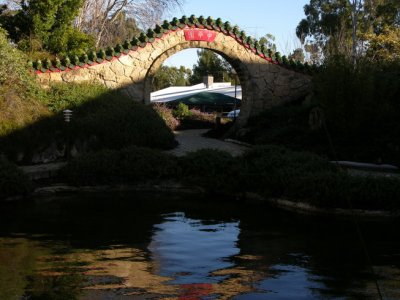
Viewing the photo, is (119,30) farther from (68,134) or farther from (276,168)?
(276,168)

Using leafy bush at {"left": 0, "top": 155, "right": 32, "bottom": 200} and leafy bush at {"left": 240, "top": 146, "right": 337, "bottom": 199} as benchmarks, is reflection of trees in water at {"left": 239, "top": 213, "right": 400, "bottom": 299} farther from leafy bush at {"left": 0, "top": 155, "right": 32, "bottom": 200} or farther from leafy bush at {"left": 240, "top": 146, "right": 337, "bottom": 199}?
leafy bush at {"left": 0, "top": 155, "right": 32, "bottom": 200}

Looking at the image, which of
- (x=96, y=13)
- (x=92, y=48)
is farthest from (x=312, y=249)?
(x=96, y=13)

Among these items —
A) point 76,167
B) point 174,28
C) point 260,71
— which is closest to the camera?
point 76,167

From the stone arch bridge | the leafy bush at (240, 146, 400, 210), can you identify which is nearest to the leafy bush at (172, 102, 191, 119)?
the stone arch bridge

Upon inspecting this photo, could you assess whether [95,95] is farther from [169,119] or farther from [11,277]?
[11,277]

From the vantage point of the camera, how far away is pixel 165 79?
2571 inches

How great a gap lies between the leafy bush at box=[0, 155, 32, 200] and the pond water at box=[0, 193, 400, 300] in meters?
0.49

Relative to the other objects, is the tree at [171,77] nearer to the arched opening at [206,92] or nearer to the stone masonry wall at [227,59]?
the arched opening at [206,92]

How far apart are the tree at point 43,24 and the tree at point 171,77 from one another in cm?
4467

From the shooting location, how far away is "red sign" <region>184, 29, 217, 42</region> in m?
19.3

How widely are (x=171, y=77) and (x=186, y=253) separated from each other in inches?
2424

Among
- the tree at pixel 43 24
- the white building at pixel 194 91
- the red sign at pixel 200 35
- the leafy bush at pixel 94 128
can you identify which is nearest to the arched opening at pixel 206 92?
the white building at pixel 194 91

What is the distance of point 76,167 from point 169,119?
33.3ft

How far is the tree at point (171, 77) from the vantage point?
210ft
